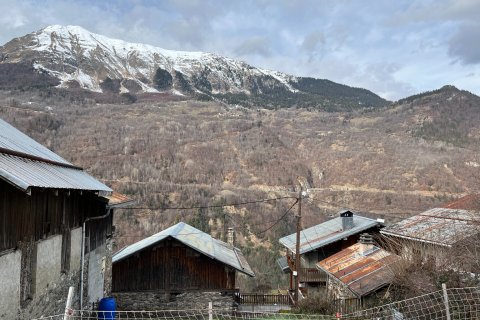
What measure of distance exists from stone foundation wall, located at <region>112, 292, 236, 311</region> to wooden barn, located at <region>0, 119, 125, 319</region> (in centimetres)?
803

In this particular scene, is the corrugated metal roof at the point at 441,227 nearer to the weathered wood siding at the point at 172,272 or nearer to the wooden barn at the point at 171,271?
the wooden barn at the point at 171,271

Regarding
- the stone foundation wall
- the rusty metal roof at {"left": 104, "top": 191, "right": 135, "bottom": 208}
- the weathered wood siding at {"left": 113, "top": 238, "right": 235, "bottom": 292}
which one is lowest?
the stone foundation wall

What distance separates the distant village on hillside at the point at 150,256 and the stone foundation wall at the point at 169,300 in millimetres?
49

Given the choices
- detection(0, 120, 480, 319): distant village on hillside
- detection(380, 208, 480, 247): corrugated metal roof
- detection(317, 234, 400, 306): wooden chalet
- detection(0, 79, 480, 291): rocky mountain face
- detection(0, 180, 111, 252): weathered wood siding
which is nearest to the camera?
detection(0, 180, 111, 252): weathered wood siding

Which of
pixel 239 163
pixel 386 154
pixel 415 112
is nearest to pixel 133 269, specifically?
pixel 239 163

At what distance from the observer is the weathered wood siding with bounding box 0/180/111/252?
26.4 feet

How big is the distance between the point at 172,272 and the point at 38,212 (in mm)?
14306

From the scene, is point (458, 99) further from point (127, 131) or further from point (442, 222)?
point (442, 222)

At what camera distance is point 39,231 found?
32.1 feet

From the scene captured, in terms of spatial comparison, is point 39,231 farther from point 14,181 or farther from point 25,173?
point 14,181

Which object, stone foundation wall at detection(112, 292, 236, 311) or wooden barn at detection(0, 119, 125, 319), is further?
stone foundation wall at detection(112, 292, 236, 311)

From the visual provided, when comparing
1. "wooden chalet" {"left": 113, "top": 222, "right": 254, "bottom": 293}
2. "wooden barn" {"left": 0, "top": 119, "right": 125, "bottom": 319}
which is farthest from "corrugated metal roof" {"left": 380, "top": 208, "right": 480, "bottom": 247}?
"wooden barn" {"left": 0, "top": 119, "right": 125, "bottom": 319}

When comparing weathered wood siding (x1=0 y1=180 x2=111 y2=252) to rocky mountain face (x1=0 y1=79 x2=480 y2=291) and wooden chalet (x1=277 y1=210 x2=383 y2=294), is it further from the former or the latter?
rocky mountain face (x1=0 y1=79 x2=480 y2=291)

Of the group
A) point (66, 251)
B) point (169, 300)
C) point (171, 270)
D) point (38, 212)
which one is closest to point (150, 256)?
point (171, 270)
